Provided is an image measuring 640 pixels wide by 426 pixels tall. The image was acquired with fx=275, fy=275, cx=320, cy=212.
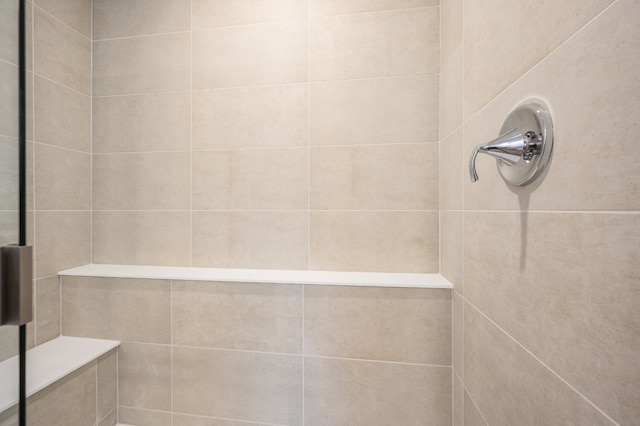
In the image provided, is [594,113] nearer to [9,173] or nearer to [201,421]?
[9,173]

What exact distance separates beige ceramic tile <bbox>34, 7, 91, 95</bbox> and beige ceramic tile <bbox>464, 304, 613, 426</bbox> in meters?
1.93

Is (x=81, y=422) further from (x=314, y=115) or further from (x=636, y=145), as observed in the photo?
(x=636, y=145)

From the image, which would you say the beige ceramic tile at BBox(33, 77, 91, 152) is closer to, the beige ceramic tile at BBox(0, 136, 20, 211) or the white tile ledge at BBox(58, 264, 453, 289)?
the white tile ledge at BBox(58, 264, 453, 289)

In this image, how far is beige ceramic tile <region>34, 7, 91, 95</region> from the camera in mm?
1189

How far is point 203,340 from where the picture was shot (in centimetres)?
113

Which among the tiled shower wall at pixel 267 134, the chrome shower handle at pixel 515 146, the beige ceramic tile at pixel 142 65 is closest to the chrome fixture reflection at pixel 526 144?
the chrome shower handle at pixel 515 146

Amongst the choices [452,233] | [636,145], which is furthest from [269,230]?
[636,145]

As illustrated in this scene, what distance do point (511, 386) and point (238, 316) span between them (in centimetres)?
90

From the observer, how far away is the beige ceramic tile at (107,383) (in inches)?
44.8

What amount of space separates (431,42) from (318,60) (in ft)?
1.57

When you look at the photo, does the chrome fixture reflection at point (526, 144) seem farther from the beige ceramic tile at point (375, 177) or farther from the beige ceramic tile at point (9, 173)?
the beige ceramic tile at point (9, 173)

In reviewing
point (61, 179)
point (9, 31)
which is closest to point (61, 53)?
point (61, 179)

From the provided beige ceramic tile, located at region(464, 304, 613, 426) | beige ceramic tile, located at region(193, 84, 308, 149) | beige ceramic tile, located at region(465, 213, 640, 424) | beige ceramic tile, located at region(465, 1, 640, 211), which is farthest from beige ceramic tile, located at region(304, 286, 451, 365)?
beige ceramic tile, located at region(193, 84, 308, 149)

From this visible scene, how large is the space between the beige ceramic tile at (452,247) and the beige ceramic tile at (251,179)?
591mm
